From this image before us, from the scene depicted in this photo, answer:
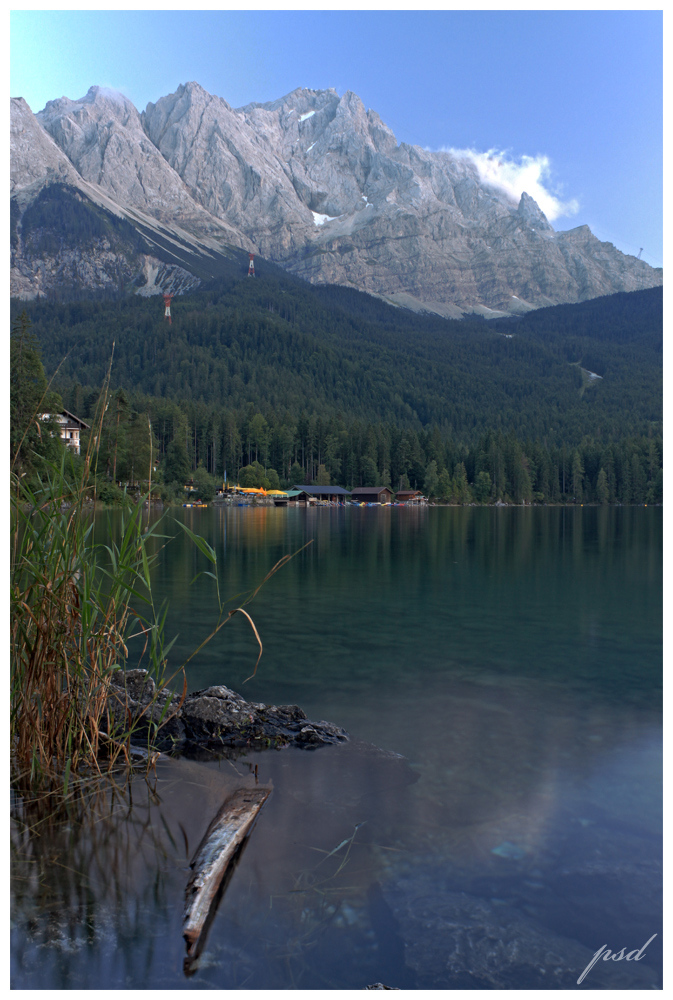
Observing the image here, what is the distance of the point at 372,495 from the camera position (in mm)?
112125

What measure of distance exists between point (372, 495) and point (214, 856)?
4290 inches

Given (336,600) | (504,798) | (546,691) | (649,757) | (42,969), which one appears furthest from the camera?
(336,600)

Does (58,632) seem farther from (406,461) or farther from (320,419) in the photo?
(320,419)

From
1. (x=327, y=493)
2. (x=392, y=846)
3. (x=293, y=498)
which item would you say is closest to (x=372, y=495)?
(x=327, y=493)

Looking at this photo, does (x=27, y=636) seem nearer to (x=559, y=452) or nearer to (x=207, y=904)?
(x=207, y=904)

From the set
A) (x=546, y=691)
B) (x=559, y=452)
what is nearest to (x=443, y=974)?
(x=546, y=691)

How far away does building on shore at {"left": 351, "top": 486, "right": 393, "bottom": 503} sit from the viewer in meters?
112

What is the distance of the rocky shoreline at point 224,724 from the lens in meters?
5.50

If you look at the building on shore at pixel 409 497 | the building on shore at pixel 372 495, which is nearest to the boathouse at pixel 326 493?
the building on shore at pixel 372 495

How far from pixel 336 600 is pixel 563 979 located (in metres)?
12.2

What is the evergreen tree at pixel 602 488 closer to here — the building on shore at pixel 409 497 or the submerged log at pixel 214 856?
the building on shore at pixel 409 497

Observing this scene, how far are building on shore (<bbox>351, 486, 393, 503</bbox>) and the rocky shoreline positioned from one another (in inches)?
4179

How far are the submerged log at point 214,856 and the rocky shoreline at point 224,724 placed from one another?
115 centimetres

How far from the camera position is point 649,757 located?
19.8 feet
